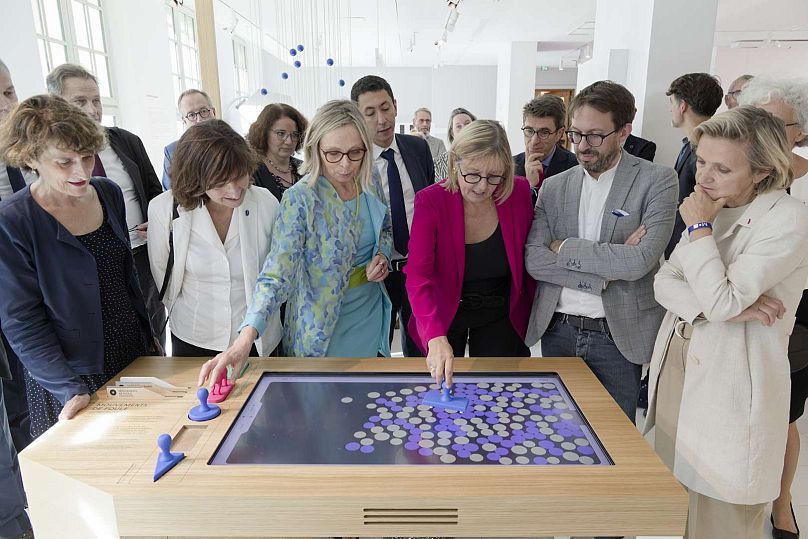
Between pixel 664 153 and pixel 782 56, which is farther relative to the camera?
pixel 782 56

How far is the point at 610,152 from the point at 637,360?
0.68 m

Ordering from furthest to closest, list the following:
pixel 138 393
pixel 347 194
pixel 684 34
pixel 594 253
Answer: pixel 684 34, pixel 347 194, pixel 594 253, pixel 138 393

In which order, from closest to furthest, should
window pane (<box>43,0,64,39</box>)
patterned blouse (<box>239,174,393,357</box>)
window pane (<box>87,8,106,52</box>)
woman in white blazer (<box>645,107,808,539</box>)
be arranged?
1. woman in white blazer (<box>645,107,808,539</box>)
2. patterned blouse (<box>239,174,393,357</box>)
3. window pane (<box>43,0,64,39</box>)
4. window pane (<box>87,8,106,52</box>)

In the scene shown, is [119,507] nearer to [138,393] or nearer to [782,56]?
[138,393]

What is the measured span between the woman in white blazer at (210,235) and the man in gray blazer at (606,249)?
0.95 metres

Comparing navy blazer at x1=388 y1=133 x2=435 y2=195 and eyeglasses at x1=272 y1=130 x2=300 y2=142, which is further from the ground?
eyeglasses at x1=272 y1=130 x2=300 y2=142

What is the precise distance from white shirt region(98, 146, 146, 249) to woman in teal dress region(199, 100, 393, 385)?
1.06 meters

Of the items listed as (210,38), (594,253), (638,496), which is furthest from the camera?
(210,38)

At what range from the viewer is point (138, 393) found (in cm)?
154

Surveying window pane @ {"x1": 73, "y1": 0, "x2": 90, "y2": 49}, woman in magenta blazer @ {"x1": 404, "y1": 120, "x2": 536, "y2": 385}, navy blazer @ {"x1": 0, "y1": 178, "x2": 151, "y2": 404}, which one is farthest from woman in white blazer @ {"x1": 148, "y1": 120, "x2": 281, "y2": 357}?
window pane @ {"x1": 73, "y1": 0, "x2": 90, "y2": 49}

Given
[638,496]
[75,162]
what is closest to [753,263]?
[638,496]

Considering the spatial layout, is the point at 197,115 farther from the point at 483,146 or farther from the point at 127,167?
the point at 483,146

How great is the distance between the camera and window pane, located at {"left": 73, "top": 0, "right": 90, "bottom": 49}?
15.9 ft

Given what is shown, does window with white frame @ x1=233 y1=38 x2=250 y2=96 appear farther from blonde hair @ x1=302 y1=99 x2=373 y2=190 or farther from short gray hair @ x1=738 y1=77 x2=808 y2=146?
short gray hair @ x1=738 y1=77 x2=808 y2=146
